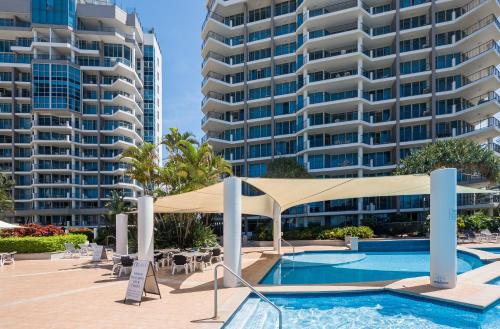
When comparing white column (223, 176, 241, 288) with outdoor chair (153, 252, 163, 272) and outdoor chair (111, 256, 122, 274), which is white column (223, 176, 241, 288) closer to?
outdoor chair (153, 252, 163, 272)

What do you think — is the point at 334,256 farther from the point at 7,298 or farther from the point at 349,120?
the point at 349,120

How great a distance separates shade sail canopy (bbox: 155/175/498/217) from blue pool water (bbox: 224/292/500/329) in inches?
175

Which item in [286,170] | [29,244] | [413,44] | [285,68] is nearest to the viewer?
[29,244]

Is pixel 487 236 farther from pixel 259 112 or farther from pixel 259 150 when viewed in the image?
pixel 259 112

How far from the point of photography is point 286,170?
38750mm

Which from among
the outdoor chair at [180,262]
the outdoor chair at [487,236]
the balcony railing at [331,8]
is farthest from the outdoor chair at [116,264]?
the balcony railing at [331,8]

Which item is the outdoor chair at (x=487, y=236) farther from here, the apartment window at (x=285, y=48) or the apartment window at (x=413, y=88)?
the apartment window at (x=285, y=48)

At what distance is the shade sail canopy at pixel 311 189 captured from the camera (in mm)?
13961

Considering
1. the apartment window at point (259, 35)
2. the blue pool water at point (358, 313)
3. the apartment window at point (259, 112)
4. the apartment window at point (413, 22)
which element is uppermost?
the apartment window at point (259, 35)

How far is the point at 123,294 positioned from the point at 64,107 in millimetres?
57225

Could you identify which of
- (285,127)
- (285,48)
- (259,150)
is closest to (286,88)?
(285,127)

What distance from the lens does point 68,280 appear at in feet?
45.5

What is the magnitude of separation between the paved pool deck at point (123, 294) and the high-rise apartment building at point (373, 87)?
28729mm

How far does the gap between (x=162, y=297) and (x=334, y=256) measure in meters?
13.5
